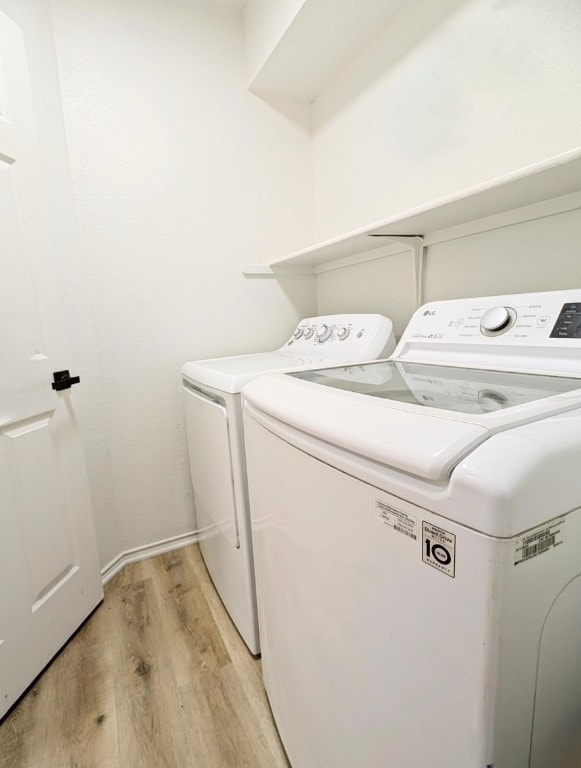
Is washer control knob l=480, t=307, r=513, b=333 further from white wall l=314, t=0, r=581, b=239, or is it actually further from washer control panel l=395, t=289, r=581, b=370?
white wall l=314, t=0, r=581, b=239

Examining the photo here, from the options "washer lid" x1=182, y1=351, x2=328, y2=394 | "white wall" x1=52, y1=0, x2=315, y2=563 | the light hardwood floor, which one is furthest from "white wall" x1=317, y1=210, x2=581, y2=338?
the light hardwood floor

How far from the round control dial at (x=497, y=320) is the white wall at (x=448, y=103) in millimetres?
458

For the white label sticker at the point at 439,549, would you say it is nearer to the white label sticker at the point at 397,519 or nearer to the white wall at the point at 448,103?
the white label sticker at the point at 397,519

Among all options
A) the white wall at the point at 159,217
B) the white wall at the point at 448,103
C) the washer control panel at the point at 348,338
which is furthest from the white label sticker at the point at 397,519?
the white wall at the point at 159,217

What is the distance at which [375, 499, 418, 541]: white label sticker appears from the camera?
45cm

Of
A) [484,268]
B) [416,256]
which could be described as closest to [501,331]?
[484,268]

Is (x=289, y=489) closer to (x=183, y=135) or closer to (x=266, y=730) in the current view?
(x=266, y=730)

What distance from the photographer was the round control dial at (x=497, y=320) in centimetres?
101

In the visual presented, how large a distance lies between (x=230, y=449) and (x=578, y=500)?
96 cm

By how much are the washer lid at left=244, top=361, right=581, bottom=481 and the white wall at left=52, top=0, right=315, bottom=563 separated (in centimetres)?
111

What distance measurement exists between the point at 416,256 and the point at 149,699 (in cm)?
183

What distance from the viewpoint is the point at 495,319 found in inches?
40.8

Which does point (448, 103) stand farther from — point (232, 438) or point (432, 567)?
point (432, 567)

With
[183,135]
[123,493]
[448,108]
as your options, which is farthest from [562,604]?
[183,135]
